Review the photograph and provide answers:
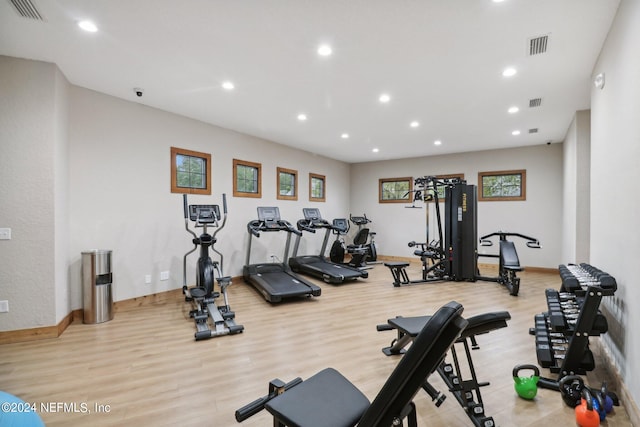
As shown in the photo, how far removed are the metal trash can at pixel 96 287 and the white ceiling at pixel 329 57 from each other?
221 cm

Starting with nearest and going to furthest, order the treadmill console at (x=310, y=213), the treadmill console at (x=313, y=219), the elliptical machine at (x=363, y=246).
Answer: the treadmill console at (x=313, y=219)
the treadmill console at (x=310, y=213)
the elliptical machine at (x=363, y=246)

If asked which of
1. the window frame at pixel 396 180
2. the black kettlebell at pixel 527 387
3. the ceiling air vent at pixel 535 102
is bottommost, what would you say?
the black kettlebell at pixel 527 387

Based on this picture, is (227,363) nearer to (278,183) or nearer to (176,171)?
(176,171)

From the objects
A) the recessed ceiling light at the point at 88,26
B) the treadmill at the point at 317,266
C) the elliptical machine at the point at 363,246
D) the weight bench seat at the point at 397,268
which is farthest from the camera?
the elliptical machine at the point at 363,246

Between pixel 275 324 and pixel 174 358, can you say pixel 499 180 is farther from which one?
pixel 174 358

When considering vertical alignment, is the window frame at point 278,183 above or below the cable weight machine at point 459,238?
above

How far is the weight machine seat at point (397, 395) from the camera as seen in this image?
1.11 metres

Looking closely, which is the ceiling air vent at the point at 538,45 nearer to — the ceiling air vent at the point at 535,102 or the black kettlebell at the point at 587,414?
the ceiling air vent at the point at 535,102

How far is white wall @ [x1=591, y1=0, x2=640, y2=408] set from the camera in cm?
209

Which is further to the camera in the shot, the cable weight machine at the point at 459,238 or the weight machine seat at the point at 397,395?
the cable weight machine at the point at 459,238

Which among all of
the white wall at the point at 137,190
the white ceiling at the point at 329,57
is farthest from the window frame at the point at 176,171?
the white ceiling at the point at 329,57

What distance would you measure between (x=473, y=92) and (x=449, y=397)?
148 inches

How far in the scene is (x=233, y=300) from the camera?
16.2 ft

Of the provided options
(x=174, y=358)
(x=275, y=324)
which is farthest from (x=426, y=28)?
(x=174, y=358)
